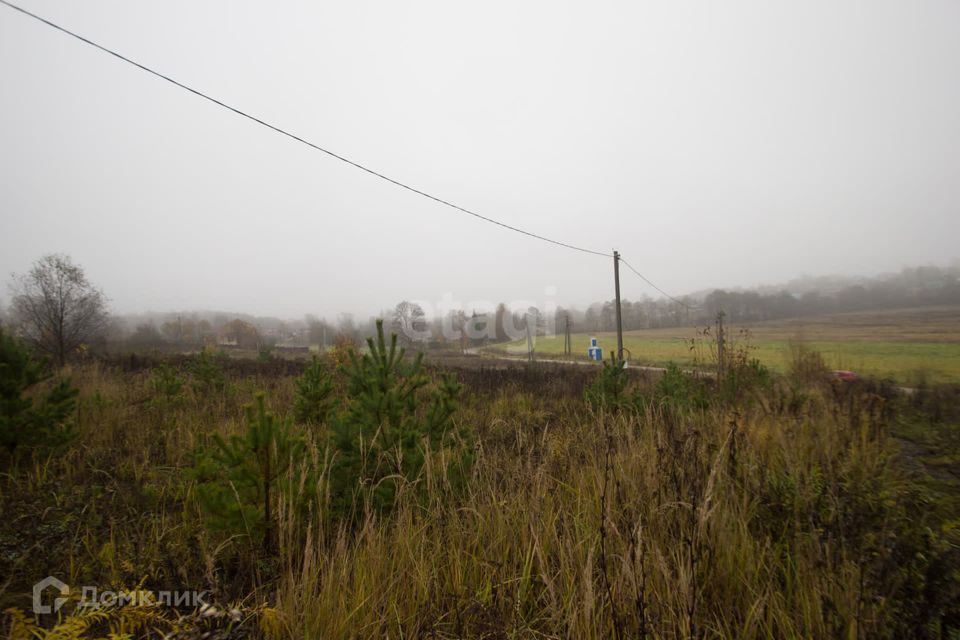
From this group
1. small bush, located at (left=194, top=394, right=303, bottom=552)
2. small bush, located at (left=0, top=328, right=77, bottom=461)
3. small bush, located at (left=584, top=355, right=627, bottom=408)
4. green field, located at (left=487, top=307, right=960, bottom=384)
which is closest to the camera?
small bush, located at (left=194, top=394, right=303, bottom=552)

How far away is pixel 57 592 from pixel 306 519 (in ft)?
4.83

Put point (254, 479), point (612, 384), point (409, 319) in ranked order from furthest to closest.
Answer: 1. point (409, 319)
2. point (612, 384)
3. point (254, 479)

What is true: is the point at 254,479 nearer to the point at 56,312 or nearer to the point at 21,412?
the point at 21,412

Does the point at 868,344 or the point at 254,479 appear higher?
the point at 254,479

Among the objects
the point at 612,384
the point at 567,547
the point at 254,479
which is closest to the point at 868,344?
the point at 612,384

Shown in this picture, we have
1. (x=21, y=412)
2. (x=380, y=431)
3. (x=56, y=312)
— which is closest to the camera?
(x=380, y=431)

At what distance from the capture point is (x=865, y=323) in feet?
114

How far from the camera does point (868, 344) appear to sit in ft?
88.0

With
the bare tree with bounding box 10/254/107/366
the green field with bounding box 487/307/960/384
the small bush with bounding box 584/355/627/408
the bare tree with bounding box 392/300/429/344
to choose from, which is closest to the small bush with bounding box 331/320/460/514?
the small bush with bounding box 584/355/627/408

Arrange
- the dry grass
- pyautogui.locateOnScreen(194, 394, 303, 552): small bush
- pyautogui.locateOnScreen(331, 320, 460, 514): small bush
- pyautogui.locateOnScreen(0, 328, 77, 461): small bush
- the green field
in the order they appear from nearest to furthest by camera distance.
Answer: the dry grass
pyautogui.locateOnScreen(194, 394, 303, 552): small bush
pyautogui.locateOnScreen(331, 320, 460, 514): small bush
pyautogui.locateOnScreen(0, 328, 77, 461): small bush
the green field

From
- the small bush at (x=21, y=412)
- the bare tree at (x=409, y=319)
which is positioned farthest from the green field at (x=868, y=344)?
the bare tree at (x=409, y=319)

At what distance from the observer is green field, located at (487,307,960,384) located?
15.8 metres

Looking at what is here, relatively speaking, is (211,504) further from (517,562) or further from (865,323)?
(865,323)

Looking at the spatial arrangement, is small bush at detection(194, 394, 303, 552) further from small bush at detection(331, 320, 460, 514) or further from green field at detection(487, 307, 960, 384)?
green field at detection(487, 307, 960, 384)
